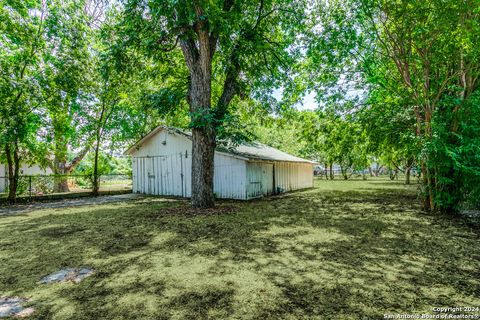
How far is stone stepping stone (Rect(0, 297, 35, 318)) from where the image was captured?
3.01 m

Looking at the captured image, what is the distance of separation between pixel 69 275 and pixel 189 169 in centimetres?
1066

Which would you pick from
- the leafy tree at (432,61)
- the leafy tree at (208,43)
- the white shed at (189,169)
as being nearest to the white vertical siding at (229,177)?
the white shed at (189,169)

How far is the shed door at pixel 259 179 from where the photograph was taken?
45.1ft

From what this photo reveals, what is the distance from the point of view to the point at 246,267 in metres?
4.31

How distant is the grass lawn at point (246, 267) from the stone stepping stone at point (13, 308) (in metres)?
0.10

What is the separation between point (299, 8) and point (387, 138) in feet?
23.9

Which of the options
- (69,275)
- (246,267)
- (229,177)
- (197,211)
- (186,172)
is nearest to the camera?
(69,275)

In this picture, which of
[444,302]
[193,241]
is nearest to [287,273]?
[444,302]

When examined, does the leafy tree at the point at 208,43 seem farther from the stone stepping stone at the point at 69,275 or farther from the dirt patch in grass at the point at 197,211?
the stone stepping stone at the point at 69,275

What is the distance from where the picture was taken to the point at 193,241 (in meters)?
5.98

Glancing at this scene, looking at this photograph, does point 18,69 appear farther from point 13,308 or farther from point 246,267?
point 246,267

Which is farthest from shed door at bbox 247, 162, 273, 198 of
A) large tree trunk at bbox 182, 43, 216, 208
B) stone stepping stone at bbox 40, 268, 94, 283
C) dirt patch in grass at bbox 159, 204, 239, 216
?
stone stepping stone at bbox 40, 268, 94, 283

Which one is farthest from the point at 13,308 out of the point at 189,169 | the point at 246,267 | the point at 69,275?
the point at 189,169

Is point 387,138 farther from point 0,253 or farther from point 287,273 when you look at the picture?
point 0,253
